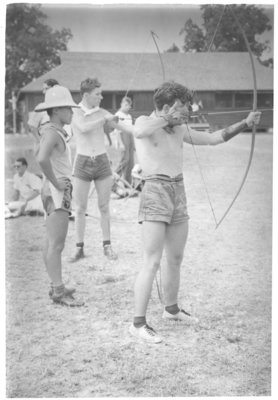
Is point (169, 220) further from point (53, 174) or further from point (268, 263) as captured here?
point (268, 263)

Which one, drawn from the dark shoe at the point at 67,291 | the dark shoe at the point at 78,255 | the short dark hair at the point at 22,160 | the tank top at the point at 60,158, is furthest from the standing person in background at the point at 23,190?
the tank top at the point at 60,158

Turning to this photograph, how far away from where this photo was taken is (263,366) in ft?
7.11

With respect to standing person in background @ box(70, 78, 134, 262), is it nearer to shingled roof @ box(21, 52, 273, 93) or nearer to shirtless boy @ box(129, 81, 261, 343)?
shingled roof @ box(21, 52, 273, 93)

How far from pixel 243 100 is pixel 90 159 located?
1011 millimetres

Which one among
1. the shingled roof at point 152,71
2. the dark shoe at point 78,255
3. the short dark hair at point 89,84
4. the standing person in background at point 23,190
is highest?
the shingled roof at point 152,71

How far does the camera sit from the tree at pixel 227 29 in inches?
102

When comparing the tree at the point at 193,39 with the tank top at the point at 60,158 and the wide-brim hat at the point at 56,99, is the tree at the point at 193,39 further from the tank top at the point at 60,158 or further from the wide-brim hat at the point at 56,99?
the tank top at the point at 60,158

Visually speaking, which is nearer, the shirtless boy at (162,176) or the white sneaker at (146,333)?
the shirtless boy at (162,176)

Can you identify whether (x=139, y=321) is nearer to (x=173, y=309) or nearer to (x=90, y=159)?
(x=173, y=309)

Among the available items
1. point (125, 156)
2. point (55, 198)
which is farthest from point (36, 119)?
point (125, 156)

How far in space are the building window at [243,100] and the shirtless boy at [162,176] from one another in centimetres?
33

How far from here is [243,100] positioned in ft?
8.51

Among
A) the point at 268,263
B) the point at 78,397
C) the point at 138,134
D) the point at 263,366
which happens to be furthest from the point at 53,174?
the point at 268,263

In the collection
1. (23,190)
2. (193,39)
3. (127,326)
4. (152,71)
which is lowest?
(127,326)
